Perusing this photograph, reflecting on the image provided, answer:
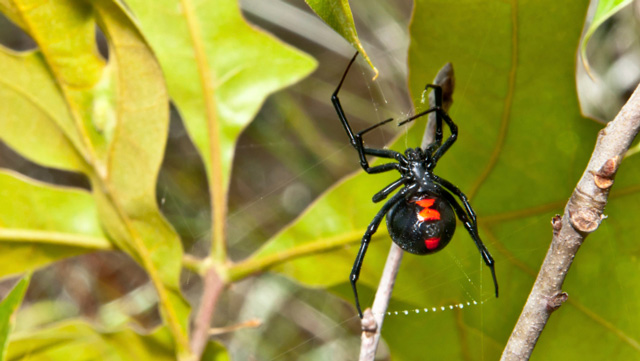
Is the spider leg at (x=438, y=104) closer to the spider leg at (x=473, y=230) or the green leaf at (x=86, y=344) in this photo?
the spider leg at (x=473, y=230)

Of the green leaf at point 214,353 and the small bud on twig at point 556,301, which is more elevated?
the small bud on twig at point 556,301

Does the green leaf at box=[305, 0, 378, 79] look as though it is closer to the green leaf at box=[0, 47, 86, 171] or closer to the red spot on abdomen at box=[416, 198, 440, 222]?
the red spot on abdomen at box=[416, 198, 440, 222]

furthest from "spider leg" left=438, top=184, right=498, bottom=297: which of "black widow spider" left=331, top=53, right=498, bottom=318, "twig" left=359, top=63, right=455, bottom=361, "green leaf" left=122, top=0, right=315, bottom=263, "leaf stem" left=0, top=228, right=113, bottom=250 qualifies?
"leaf stem" left=0, top=228, right=113, bottom=250

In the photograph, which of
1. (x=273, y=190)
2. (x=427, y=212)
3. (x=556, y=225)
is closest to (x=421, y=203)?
(x=427, y=212)

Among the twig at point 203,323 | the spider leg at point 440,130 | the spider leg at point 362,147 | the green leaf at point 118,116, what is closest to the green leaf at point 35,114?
the green leaf at point 118,116

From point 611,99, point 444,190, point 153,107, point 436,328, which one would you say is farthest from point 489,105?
point 611,99

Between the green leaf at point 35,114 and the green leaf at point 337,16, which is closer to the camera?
the green leaf at point 337,16

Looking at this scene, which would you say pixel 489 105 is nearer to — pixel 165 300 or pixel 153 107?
pixel 153 107
